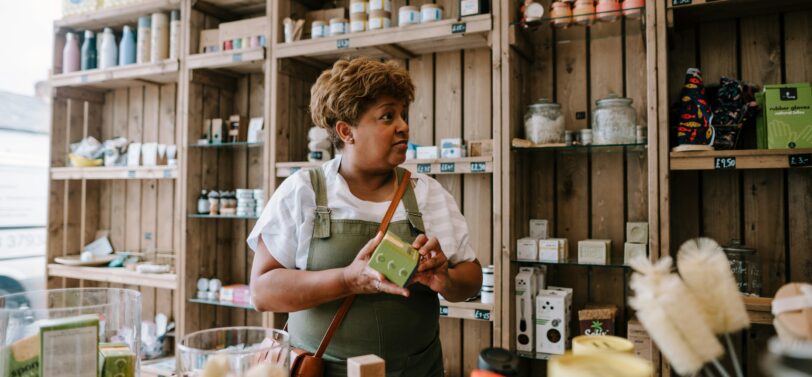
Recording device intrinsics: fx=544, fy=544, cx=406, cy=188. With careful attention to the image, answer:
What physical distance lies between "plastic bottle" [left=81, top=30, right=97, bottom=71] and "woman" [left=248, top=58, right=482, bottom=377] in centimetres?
297

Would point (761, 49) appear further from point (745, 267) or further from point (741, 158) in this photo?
point (745, 267)

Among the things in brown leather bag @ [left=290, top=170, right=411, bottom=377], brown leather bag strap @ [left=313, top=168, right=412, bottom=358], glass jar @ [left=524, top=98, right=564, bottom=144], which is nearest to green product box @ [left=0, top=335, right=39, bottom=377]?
brown leather bag @ [left=290, top=170, right=411, bottom=377]

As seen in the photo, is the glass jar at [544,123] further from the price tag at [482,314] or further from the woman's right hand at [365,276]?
the woman's right hand at [365,276]

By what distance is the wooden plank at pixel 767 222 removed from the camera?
96.2 inches

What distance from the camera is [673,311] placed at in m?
0.62

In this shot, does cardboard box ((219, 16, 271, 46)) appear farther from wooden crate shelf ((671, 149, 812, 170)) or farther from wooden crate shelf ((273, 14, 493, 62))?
wooden crate shelf ((671, 149, 812, 170))

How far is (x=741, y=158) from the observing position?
2.21m

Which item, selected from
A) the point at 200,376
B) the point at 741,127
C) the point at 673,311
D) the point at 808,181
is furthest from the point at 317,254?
the point at 808,181

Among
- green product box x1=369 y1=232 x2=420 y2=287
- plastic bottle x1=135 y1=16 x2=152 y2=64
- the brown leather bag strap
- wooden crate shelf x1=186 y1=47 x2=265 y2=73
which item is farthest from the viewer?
plastic bottle x1=135 y1=16 x2=152 y2=64

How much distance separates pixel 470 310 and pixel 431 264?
1.34 meters

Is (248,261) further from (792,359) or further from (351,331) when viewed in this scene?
(792,359)

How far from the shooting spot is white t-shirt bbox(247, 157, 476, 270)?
1.63 metres

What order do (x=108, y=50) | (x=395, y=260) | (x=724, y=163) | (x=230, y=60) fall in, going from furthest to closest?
(x=108, y=50) < (x=230, y=60) < (x=724, y=163) < (x=395, y=260)

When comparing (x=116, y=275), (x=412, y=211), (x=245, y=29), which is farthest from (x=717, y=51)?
(x=116, y=275)
